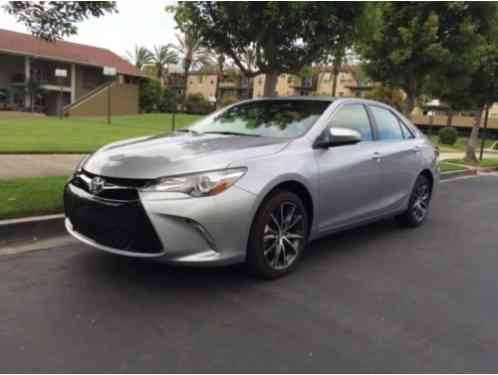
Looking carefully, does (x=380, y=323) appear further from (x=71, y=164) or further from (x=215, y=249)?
(x=71, y=164)

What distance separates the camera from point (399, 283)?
4.06 metres

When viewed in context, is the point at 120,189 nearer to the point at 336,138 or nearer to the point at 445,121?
the point at 336,138

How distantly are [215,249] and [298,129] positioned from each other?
1.60 meters

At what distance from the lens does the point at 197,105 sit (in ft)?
161

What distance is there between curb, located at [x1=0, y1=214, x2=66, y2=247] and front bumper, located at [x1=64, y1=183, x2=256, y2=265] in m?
1.48

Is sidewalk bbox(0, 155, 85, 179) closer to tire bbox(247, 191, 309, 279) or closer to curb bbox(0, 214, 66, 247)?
curb bbox(0, 214, 66, 247)

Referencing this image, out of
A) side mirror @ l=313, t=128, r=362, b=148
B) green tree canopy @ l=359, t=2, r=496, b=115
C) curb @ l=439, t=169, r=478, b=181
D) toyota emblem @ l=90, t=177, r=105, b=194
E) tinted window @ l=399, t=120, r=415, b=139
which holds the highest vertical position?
green tree canopy @ l=359, t=2, r=496, b=115

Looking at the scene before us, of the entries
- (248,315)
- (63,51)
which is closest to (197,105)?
(63,51)

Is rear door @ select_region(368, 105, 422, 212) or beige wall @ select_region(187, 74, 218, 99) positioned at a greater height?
beige wall @ select_region(187, 74, 218, 99)

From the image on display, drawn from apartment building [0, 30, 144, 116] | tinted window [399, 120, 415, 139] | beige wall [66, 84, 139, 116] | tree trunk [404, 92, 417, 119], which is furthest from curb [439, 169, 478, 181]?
beige wall [66, 84, 139, 116]

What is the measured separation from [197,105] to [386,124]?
45.0 meters

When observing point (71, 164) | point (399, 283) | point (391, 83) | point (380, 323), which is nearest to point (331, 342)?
point (380, 323)

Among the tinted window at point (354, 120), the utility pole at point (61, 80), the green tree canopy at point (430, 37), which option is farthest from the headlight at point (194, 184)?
the utility pole at point (61, 80)

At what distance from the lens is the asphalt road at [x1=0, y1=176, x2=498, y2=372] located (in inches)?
106
